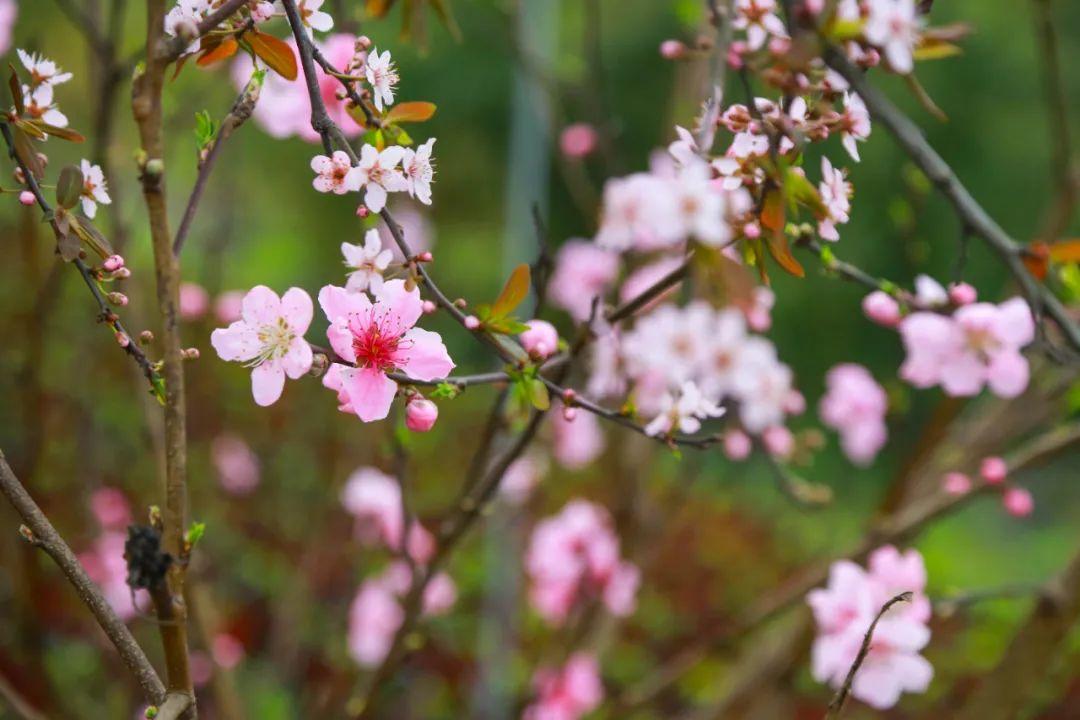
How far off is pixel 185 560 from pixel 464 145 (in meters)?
6.37

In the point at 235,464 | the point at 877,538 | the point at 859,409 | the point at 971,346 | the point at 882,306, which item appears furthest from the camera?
the point at 235,464

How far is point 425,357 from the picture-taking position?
722mm

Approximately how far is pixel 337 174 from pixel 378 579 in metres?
1.84

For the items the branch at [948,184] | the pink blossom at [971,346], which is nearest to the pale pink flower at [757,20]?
the branch at [948,184]

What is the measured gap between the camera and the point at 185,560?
2.18 feet

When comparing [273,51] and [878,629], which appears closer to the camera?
[273,51]

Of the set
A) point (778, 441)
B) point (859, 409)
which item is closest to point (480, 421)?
point (859, 409)

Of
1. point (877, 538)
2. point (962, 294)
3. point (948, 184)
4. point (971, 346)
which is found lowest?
point (877, 538)

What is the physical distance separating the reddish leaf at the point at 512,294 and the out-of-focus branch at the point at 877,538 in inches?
37.2

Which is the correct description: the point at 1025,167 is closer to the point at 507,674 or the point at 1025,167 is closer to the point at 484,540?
the point at 484,540

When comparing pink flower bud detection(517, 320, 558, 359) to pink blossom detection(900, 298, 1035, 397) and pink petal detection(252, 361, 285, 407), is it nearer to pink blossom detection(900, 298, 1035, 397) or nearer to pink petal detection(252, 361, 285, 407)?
pink petal detection(252, 361, 285, 407)

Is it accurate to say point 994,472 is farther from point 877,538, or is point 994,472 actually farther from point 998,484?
point 877,538

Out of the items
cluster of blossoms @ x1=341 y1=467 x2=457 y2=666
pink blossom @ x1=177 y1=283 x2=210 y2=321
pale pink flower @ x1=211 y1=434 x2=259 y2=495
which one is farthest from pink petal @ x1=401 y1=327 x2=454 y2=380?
pale pink flower @ x1=211 y1=434 x2=259 y2=495

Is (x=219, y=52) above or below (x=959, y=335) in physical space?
above
